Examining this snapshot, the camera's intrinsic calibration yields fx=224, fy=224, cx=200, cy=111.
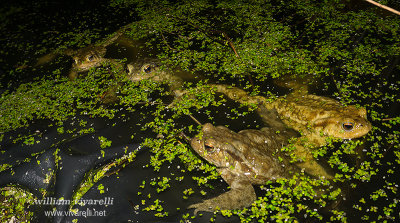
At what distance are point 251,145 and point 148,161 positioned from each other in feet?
5.16

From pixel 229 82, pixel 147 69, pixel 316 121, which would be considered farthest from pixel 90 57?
pixel 316 121

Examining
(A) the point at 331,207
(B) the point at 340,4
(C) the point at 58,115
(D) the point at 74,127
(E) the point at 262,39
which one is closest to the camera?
(A) the point at 331,207

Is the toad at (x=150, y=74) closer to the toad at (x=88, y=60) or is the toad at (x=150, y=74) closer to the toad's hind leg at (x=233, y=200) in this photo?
the toad at (x=88, y=60)

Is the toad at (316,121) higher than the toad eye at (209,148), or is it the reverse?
the toad at (316,121)

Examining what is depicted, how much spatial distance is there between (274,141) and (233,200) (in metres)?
1.11

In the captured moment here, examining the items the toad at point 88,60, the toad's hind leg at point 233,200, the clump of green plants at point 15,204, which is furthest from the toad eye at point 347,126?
the toad at point 88,60

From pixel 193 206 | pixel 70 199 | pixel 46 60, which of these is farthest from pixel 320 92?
pixel 46 60

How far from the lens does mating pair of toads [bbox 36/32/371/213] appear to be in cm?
304

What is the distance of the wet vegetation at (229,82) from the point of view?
2.98 m

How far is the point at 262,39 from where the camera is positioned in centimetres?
557

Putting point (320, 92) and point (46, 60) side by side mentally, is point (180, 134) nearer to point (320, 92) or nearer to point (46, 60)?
point (320, 92)

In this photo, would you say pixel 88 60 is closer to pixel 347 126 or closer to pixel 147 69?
pixel 147 69

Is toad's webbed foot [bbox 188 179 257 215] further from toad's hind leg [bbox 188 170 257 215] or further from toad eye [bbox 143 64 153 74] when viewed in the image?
toad eye [bbox 143 64 153 74]

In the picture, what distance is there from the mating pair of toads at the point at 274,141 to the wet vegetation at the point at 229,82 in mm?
149
